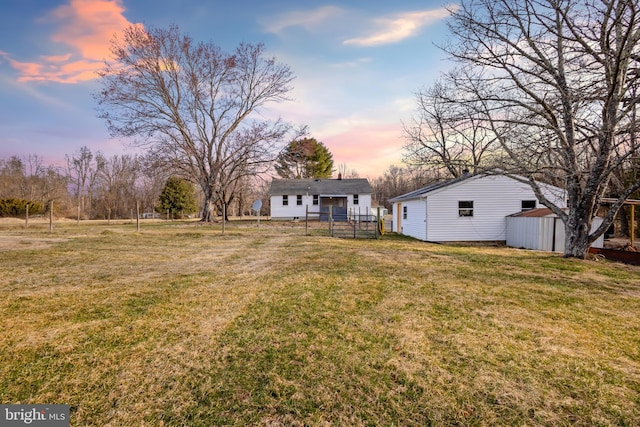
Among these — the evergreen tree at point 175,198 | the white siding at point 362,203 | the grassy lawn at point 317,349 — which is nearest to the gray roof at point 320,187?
the white siding at point 362,203

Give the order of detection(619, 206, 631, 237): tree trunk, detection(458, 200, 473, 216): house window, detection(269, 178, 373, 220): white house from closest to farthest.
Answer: detection(458, 200, 473, 216): house window, detection(619, 206, 631, 237): tree trunk, detection(269, 178, 373, 220): white house

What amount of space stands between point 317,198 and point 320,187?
121 cm

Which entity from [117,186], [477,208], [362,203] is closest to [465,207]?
[477,208]

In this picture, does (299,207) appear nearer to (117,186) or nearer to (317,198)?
(317,198)

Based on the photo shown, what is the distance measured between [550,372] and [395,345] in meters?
1.36

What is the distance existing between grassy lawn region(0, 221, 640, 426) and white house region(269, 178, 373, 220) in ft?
71.8

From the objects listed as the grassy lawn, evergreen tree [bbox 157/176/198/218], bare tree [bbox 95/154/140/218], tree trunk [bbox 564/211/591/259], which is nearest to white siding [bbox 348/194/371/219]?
tree trunk [bbox 564/211/591/259]

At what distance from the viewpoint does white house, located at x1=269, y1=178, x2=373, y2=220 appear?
27.5 meters

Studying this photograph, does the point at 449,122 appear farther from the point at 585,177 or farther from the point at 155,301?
the point at 155,301

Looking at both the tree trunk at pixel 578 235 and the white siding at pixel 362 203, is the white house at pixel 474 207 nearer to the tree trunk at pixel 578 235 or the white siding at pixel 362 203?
the tree trunk at pixel 578 235

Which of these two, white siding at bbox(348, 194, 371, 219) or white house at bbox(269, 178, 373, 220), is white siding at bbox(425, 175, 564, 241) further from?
white siding at bbox(348, 194, 371, 219)

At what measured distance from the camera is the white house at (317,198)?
27.5 meters

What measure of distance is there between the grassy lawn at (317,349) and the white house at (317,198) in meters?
21.9

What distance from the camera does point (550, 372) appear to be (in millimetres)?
2549
